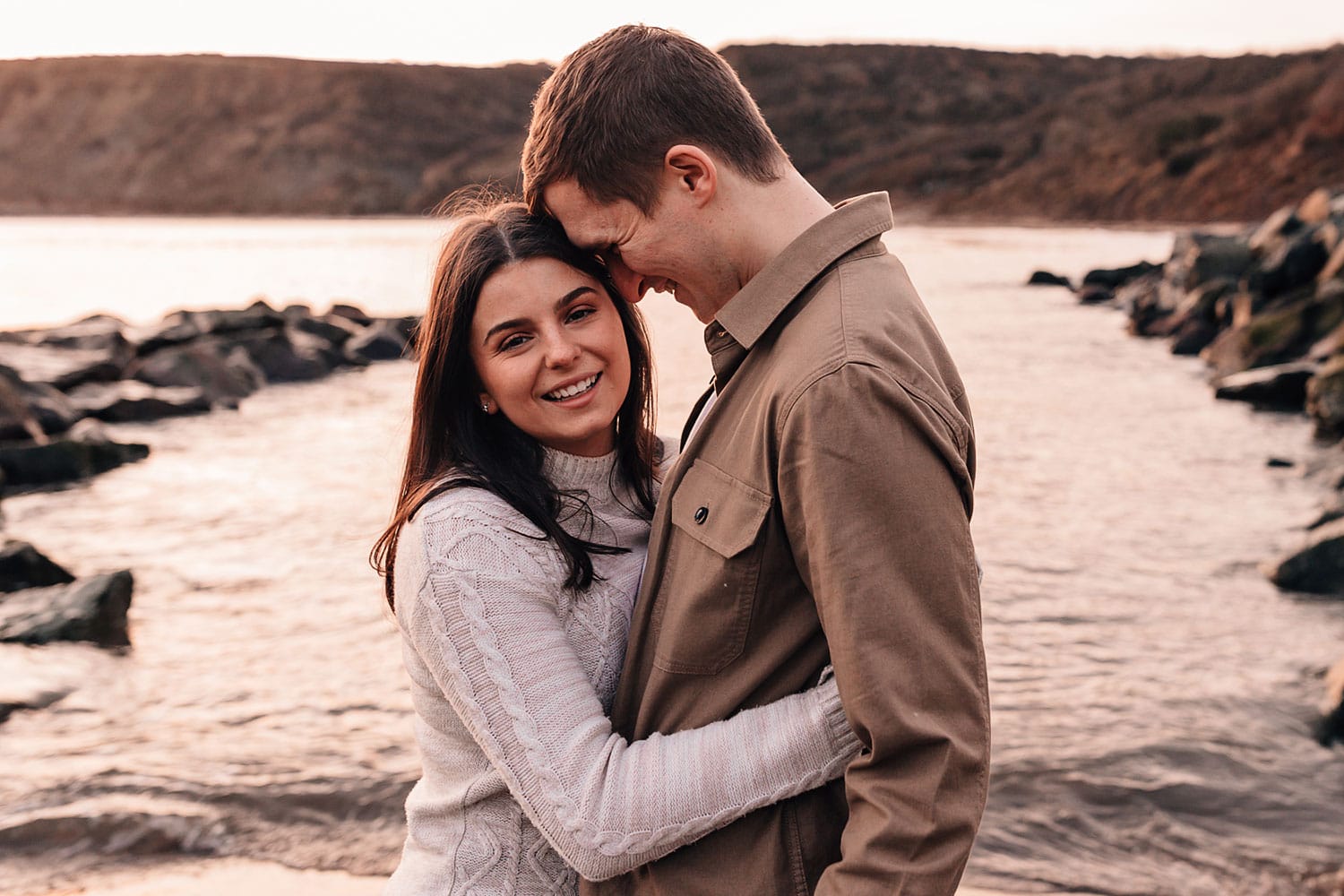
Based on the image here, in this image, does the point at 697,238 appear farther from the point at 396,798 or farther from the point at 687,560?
the point at 396,798

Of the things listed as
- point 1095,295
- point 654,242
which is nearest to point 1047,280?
point 1095,295

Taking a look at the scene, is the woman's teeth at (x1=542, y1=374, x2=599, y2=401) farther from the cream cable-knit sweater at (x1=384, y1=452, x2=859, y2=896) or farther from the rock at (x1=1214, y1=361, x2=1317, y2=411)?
the rock at (x1=1214, y1=361, x2=1317, y2=411)

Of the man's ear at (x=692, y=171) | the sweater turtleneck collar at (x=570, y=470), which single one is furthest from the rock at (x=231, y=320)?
the man's ear at (x=692, y=171)

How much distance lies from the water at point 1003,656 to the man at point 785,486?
9.55 feet

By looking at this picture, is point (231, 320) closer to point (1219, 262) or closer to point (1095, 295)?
point (1219, 262)

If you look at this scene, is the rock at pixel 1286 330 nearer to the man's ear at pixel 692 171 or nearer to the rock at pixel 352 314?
the rock at pixel 352 314

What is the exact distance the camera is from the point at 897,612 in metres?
1.70

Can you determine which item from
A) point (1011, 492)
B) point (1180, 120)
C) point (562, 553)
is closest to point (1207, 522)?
point (1011, 492)

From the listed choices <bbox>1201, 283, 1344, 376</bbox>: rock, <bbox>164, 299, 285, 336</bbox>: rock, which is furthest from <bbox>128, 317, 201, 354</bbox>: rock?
<bbox>1201, 283, 1344, 376</bbox>: rock

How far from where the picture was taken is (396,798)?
17.2 feet

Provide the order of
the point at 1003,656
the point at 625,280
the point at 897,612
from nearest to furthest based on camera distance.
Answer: the point at 897,612 < the point at 625,280 < the point at 1003,656

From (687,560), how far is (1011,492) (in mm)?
8848

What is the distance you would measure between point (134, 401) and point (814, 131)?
8972 centimetres

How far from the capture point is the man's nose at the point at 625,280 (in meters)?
2.41
